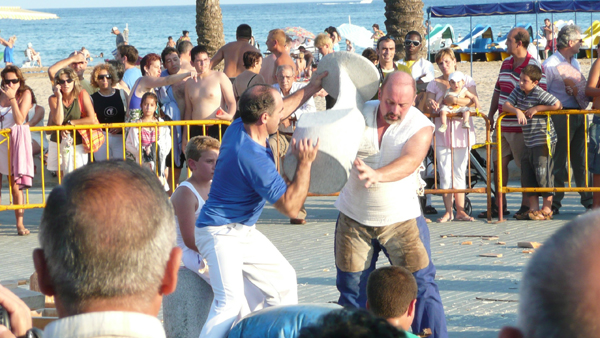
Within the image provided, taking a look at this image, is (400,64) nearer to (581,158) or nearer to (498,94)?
(498,94)

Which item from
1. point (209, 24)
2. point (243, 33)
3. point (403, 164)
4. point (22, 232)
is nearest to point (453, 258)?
point (403, 164)

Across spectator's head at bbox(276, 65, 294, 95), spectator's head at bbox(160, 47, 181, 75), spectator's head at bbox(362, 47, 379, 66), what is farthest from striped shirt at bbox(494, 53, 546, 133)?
spectator's head at bbox(160, 47, 181, 75)

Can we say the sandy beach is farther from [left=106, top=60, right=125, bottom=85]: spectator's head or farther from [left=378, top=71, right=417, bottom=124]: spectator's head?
[left=378, top=71, right=417, bottom=124]: spectator's head

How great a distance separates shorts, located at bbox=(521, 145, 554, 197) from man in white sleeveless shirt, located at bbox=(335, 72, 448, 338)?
13.5 feet

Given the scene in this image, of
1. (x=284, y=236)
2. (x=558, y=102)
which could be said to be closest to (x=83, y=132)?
(x=284, y=236)

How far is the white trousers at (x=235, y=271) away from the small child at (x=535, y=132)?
487 centimetres

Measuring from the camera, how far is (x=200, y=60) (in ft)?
29.3

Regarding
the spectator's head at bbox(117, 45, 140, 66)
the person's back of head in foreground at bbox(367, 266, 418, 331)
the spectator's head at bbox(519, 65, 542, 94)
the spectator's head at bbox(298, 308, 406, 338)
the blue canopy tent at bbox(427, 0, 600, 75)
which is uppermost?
the blue canopy tent at bbox(427, 0, 600, 75)

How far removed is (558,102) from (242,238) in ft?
17.4

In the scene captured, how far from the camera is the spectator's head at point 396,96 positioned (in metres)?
4.62

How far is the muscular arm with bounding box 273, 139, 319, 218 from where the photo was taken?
4055 mm

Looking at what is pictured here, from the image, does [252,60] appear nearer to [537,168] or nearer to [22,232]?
[22,232]

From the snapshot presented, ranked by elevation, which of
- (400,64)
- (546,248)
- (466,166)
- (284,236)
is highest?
(400,64)

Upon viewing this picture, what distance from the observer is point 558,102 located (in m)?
8.27
